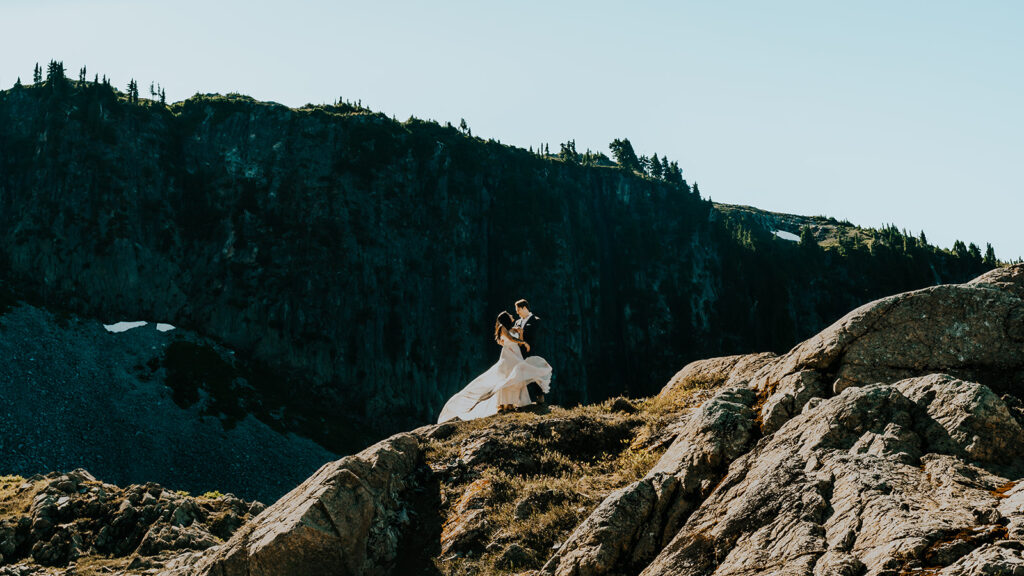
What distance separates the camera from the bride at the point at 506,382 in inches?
837

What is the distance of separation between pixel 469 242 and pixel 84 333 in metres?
61.8

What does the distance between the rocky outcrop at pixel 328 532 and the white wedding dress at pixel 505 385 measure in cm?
762

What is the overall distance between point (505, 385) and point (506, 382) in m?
0.11

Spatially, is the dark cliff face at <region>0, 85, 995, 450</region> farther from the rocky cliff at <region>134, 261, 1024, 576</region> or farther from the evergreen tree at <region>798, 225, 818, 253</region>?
the rocky cliff at <region>134, 261, 1024, 576</region>

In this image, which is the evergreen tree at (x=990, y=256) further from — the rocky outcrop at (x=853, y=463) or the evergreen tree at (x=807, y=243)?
the rocky outcrop at (x=853, y=463)

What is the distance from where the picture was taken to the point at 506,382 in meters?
21.3

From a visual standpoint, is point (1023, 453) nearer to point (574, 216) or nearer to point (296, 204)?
point (296, 204)

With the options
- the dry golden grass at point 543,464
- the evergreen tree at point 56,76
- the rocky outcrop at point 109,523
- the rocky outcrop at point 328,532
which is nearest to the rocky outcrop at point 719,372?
the dry golden grass at point 543,464

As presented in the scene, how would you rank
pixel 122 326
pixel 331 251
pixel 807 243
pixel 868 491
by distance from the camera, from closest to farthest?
1. pixel 868 491
2. pixel 122 326
3. pixel 331 251
4. pixel 807 243

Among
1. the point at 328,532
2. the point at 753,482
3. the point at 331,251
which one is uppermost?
the point at 331,251

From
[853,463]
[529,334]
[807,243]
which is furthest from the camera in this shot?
[807,243]


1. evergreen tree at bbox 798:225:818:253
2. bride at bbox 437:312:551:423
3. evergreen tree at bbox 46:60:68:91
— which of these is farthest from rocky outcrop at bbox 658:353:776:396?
evergreen tree at bbox 798:225:818:253

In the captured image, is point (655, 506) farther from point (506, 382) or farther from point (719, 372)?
point (506, 382)

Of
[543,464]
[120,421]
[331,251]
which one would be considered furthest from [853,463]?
[331,251]
